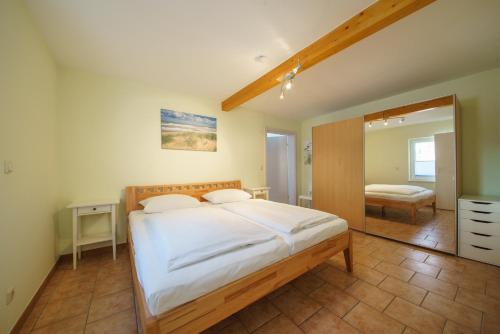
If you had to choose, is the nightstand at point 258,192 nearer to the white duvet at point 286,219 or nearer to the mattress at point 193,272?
the white duvet at point 286,219

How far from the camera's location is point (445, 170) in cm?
269

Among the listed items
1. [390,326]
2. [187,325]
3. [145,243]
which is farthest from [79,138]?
[390,326]

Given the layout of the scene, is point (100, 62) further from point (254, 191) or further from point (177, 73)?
point (254, 191)

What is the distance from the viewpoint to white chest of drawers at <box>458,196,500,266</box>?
6.93 feet

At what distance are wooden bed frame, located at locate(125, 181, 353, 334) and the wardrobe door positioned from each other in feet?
5.31

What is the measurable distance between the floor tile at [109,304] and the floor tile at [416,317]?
2.26m

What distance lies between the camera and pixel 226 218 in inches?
76.7

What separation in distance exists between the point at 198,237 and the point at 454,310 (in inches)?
86.6

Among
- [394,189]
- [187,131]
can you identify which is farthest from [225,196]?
[394,189]

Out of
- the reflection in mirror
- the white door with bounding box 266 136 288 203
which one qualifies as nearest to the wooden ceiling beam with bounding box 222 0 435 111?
the reflection in mirror

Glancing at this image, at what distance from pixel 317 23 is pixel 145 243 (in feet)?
8.17

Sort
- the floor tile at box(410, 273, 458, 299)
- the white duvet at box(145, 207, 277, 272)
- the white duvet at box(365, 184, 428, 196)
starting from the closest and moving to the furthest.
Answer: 1. the white duvet at box(145, 207, 277, 272)
2. the floor tile at box(410, 273, 458, 299)
3. the white duvet at box(365, 184, 428, 196)

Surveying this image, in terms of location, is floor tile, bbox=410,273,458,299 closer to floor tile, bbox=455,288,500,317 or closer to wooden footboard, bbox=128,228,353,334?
floor tile, bbox=455,288,500,317

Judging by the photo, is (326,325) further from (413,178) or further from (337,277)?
(413,178)
